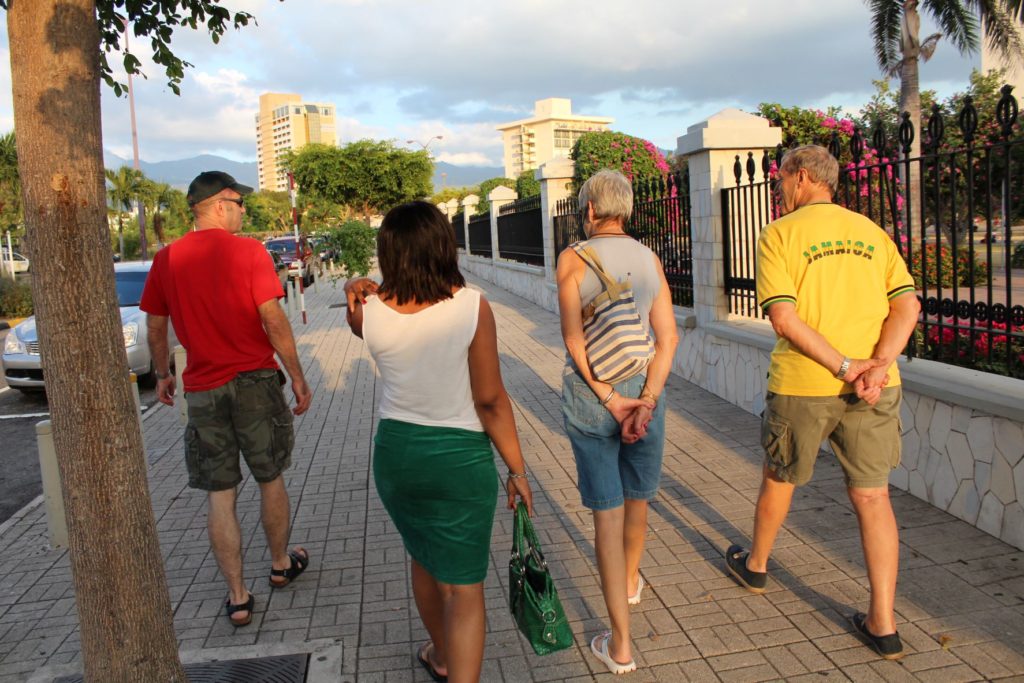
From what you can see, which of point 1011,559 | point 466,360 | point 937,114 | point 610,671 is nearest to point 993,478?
point 1011,559

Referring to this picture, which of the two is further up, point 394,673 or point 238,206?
point 238,206

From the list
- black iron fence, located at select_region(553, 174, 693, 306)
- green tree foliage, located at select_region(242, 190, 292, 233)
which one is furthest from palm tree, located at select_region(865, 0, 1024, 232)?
Answer: green tree foliage, located at select_region(242, 190, 292, 233)

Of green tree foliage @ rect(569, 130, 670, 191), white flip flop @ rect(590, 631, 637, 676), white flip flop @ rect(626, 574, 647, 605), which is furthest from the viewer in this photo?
green tree foliage @ rect(569, 130, 670, 191)

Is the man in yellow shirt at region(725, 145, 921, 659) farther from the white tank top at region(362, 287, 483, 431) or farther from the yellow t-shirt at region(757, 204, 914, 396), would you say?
the white tank top at region(362, 287, 483, 431)

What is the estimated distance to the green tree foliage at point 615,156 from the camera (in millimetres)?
15453

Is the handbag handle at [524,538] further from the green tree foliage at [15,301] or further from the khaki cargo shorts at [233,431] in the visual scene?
the green tree foliage at [15,301]

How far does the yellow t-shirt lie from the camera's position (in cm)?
337

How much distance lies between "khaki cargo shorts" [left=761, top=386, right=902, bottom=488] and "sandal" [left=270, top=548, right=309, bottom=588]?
96.6 inches

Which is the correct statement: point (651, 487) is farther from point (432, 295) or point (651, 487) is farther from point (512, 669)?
point (432, 295)

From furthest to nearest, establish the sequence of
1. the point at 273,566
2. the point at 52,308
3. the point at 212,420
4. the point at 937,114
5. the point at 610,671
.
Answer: the point at 937,114
the point at 273,566
the point at 212,420
the point at 610,671
the point at 52,308

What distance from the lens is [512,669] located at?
11.2 feet

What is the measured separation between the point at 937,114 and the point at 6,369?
1014 centimetres

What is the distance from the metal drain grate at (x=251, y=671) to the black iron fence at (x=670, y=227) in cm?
590

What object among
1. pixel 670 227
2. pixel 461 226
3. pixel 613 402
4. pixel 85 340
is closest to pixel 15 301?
pixel 461 226
